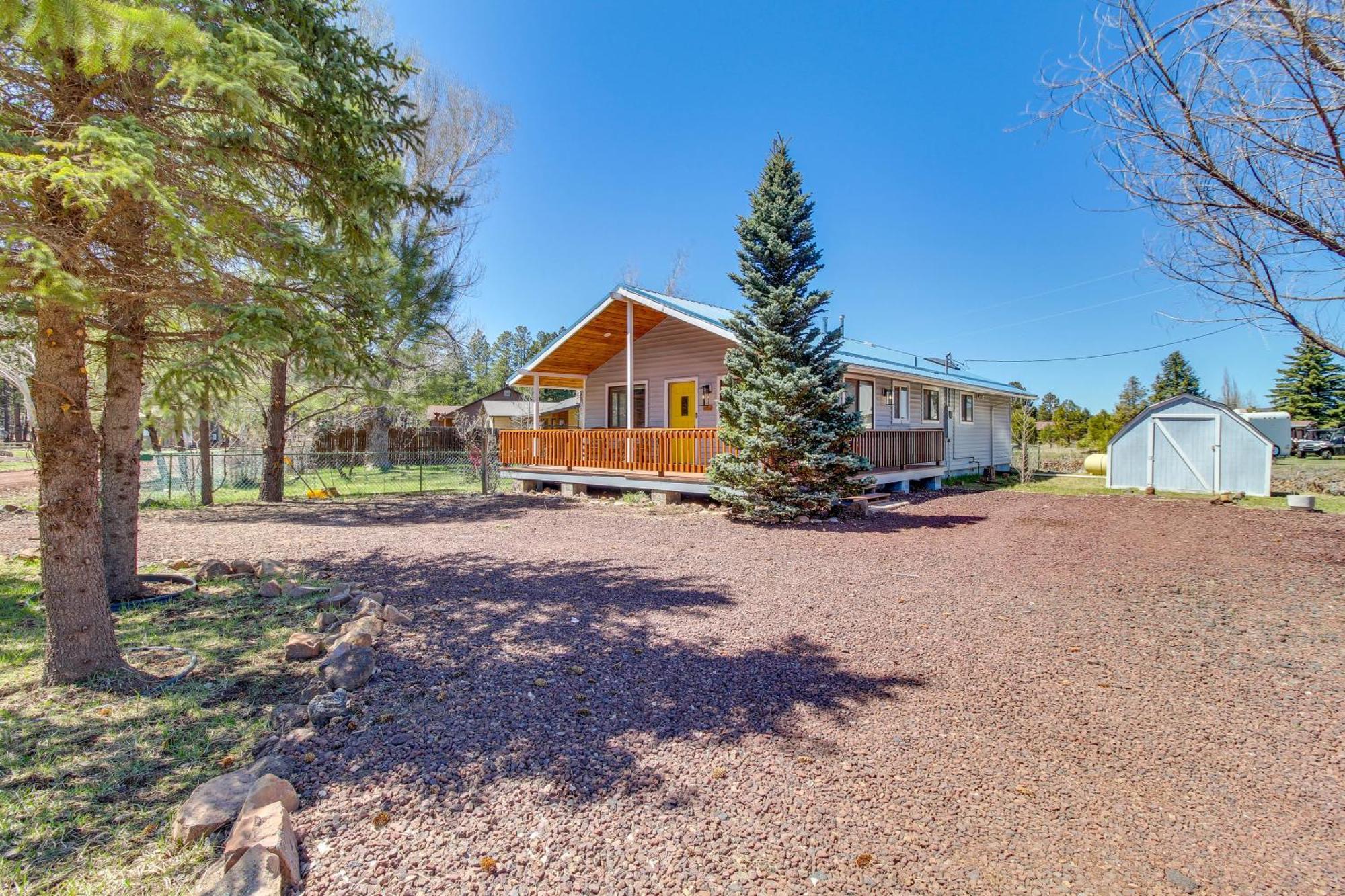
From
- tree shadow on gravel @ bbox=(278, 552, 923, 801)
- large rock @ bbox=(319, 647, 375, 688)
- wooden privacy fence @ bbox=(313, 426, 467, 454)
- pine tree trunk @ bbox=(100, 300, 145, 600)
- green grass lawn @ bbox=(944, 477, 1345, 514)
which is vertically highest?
wooden privacy fence @ bbox=(313, 426, 467, 454)

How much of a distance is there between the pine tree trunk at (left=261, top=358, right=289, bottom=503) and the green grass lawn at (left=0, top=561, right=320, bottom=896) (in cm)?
882

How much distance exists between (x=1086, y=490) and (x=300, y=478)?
21030mm

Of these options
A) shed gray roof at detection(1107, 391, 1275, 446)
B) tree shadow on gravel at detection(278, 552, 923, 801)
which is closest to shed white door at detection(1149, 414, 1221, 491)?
shed gray roof at detection(1107, 391, 1275, 446)

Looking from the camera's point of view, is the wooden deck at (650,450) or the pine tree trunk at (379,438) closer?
the wooden deck at (650,450)

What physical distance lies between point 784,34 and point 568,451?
30.9 feet

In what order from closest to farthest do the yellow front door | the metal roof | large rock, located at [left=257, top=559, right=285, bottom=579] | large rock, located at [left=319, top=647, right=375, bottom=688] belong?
large rock, located at [left=319, top=647, right=375, bottom=688] → large rock, located at [left=257, top=559, right=285, bottom=579] → the metal roof → the yellow front door

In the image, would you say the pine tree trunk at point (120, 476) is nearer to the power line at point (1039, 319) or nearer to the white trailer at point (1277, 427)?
the power line at point (1039, 319)

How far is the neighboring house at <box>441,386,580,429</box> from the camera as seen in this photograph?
79.3ft

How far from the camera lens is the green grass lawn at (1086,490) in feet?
39.1

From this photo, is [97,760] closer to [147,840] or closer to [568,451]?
[147,840]

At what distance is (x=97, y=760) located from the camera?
270 centimetres

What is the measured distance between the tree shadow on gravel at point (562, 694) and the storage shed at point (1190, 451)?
15.4m

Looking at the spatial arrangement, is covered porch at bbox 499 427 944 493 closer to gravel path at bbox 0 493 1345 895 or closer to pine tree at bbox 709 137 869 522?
pine tree at bbox 709 137 869 522

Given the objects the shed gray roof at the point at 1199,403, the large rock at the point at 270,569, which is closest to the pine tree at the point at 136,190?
the large rock at the point at 270,569
